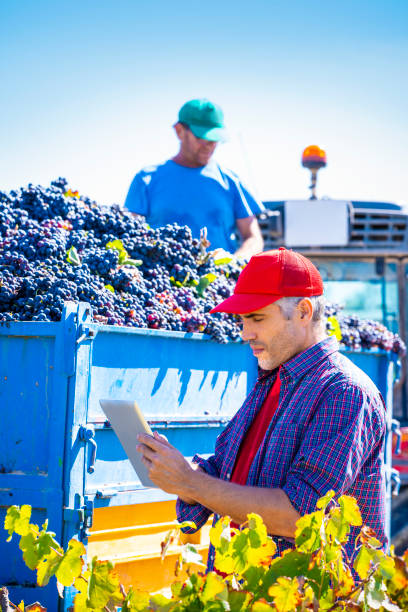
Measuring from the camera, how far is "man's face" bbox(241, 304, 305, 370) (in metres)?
2.02

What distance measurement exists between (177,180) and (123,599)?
3.81 metres

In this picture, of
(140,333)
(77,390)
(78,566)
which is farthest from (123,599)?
(140,333)

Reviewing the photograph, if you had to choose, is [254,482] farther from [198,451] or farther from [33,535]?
[198,451]

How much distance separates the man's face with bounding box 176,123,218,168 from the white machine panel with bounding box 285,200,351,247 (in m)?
3.15

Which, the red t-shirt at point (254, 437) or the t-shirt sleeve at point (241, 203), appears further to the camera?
the t-shirt sleeve at point (241, 203)

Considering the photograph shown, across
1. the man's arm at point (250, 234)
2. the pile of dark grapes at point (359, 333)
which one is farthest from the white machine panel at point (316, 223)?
the pile of dark grapes at point (359, 333)

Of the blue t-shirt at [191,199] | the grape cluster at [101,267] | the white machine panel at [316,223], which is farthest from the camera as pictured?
the white machine panel at [316,223]

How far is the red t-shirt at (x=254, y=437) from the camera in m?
1.99

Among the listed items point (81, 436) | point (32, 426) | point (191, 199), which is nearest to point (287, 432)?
point (81, 436)

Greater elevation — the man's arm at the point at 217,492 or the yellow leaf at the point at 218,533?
the yellow leaf at the point at 218,533

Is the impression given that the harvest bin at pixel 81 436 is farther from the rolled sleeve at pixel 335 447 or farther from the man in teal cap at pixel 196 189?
the man in teal cap at pixel 196 189

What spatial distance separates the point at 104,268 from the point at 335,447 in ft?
6.08

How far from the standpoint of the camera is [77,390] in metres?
2.65

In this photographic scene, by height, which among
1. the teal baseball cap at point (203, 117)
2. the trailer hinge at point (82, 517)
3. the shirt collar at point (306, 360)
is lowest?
the trailer hinge at point (82, 517)
